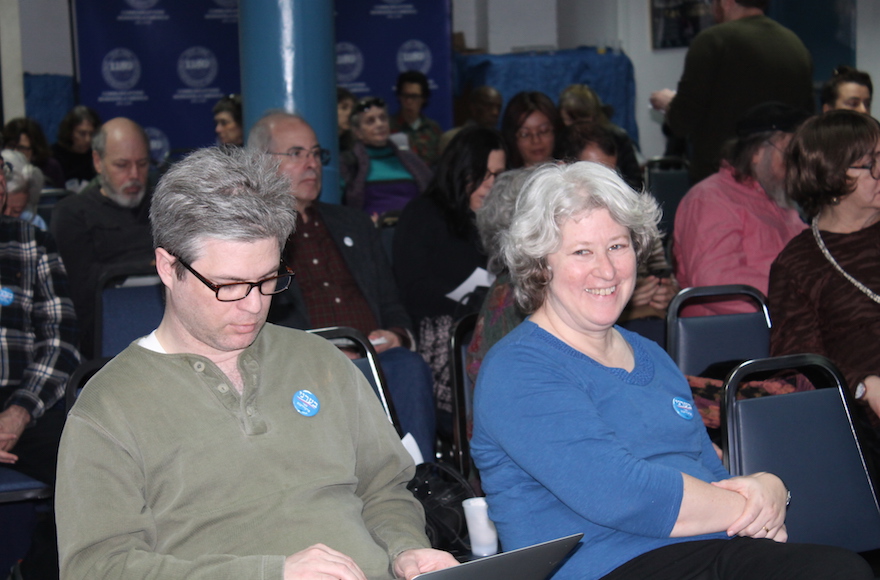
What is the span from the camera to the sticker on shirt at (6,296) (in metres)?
2.84

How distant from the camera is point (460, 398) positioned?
2.86 metres

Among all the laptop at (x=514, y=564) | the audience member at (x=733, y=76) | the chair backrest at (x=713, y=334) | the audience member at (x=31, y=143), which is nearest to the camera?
the laptop at (x=514, y=564)

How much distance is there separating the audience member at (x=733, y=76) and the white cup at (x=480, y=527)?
11.3 feet

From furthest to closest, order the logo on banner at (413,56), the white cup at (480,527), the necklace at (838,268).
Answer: the logo on banner at (413,56)
the necklace at (838,268)
the white cup at (480,527)

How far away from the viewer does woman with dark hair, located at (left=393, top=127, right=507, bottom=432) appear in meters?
3.75

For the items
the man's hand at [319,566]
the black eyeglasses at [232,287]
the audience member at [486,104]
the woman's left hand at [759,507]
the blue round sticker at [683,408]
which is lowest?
the woman's left hand at [759,507]

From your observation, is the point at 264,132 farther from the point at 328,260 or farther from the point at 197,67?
the point at 197,67

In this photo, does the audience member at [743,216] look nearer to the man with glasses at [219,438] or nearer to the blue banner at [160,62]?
the man with glasses at [219,438]

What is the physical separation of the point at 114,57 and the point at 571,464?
729cm

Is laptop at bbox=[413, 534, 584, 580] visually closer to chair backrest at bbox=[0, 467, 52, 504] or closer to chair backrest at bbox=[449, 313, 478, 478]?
chair backrest at bbox=[449, 313, 478, 478]

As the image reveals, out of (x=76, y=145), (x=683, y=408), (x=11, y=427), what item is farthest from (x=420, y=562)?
(x=76, y=145)

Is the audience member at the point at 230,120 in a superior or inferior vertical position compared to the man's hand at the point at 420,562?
superior

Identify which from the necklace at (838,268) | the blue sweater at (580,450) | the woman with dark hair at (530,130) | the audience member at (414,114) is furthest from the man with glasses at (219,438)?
A: the audience member at (414,114)

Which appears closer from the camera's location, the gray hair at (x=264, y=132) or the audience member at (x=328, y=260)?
the audience member at (x=328, y=260)
